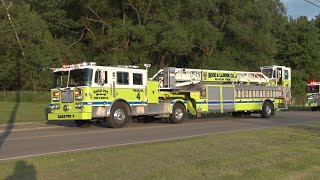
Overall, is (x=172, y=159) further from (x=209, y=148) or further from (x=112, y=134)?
(x=112, y=134)

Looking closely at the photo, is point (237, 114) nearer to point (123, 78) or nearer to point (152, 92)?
point (152, 92)

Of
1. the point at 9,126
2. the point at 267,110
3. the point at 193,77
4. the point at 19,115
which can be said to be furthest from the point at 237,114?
the point at 9,126

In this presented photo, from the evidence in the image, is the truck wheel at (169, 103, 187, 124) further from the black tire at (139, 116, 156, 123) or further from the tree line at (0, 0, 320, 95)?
the tree line at (0, 0, 320, 95)

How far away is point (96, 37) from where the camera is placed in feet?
167

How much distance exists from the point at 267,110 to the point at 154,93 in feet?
30.4

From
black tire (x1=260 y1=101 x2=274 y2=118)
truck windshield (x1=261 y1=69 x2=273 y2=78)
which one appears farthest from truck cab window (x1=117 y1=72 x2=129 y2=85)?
truck windshield (x1=261 y1=69 x2=273 y2=78)

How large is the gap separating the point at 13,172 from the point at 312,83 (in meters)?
37.0

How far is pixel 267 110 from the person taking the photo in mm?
29297

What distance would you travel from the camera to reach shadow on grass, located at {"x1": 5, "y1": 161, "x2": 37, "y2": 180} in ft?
26.7

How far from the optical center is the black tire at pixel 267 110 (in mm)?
29108

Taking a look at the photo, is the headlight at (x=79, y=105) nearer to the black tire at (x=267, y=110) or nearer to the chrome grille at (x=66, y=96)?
the chrome grille at (x=66, y=96)

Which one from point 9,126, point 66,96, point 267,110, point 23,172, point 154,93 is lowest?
point 23,172

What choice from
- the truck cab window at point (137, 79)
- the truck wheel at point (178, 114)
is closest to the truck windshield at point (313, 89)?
the truck wheel at point (178, 114)

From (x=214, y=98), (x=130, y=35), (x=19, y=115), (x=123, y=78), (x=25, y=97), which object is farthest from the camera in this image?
(x=130, y=35)
